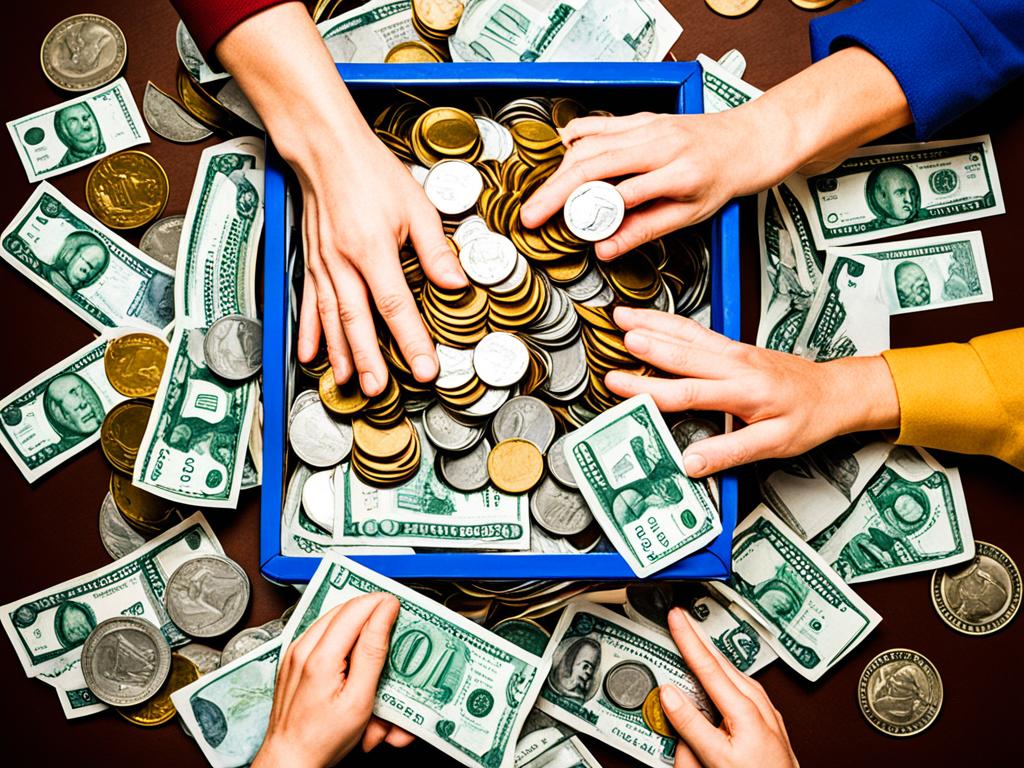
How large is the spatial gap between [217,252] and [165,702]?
2.47ft

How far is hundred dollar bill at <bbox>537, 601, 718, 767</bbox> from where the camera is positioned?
1.37m

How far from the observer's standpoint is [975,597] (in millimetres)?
1443

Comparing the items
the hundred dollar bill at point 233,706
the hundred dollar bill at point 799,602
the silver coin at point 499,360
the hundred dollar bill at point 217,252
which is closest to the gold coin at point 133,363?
the hundred dollar bill at point 217,252

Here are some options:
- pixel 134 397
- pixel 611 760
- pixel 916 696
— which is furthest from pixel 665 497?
pixel 134 397

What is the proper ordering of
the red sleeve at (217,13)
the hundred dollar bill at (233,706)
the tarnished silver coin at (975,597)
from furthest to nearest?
the tarnished silver coin at (975,597) → the hundred dollar bill at (233,706) → the red sleeve at (217,13)

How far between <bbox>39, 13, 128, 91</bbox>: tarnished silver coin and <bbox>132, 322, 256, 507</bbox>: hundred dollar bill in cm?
53

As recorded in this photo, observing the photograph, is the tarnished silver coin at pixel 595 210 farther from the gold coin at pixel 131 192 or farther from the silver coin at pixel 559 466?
the gold coin at pixel 131 192

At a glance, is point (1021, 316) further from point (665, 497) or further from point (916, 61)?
point (665, 497)

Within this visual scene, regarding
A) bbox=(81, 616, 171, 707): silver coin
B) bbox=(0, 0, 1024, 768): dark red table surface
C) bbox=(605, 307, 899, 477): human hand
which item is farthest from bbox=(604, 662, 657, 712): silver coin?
bbox=(81, 616, 171, 707): silver coin

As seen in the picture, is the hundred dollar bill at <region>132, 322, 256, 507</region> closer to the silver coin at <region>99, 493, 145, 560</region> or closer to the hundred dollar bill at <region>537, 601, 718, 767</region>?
the silver coin at <region>99, 493, 145, 560</region>

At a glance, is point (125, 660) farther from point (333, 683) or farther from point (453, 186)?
point (453, 186)

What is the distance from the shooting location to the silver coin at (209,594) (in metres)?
1.41

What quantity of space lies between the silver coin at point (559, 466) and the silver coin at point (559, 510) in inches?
0.6

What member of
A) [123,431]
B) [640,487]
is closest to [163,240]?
[123,431]
